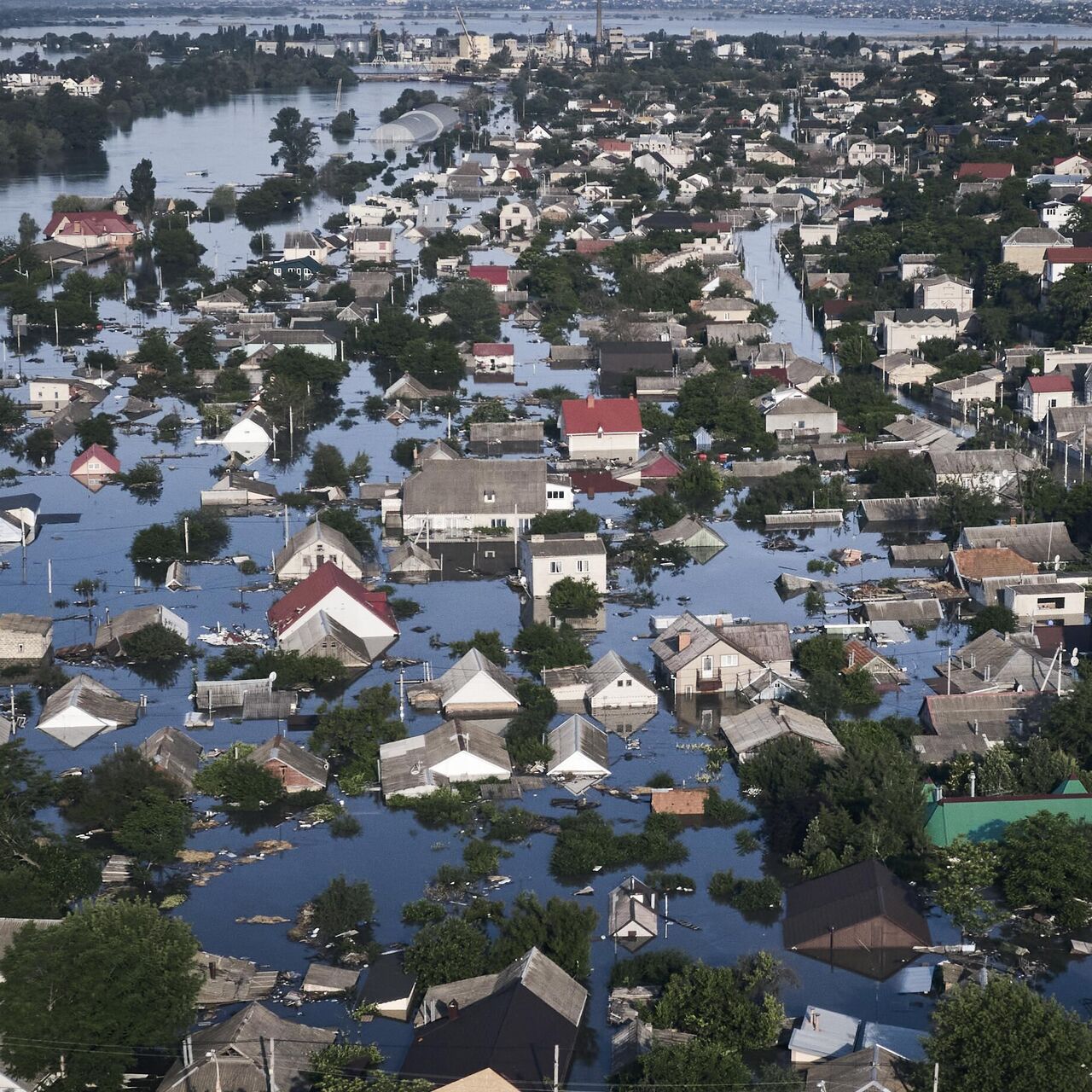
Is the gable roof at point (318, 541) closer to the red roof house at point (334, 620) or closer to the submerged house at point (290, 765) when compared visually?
the red roof house at point (334, 620)

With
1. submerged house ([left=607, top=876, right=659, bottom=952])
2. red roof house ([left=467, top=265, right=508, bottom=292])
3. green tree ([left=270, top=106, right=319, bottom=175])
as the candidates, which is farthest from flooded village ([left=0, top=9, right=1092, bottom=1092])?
green tree ([left=270, top=106, right=319, bottom=175])

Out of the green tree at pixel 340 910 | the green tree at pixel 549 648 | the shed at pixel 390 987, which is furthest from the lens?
the green tree at pixel 549 648

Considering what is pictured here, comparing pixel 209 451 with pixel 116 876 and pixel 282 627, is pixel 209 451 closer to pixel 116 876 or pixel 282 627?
pixel 282 627

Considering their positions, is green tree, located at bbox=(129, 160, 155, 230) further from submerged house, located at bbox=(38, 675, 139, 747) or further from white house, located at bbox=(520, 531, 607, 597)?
submerged house, located at bbox=(38, 675, 139, 747)

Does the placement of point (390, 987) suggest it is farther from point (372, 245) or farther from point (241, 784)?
point (372, 245)

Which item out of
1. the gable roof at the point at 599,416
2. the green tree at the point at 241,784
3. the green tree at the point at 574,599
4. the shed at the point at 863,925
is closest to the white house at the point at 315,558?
the green tree at the point at 574,599

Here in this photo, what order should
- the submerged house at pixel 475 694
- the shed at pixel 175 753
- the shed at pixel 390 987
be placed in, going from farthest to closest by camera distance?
the submerged house at pixel 475 694 → the shed at pixel 175 753 → the shed at pixel 390 987
